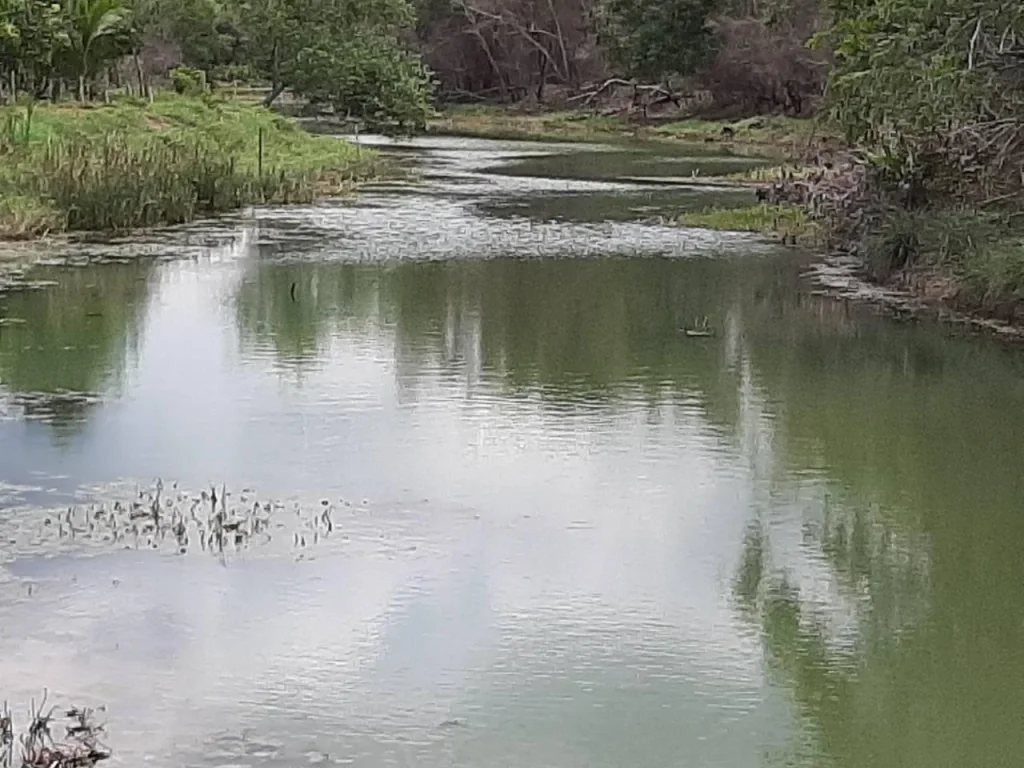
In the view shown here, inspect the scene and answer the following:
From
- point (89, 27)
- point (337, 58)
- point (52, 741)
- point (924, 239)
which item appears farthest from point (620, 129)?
point (52, 741)

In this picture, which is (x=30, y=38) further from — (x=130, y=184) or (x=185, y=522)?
(x=185, y=522)

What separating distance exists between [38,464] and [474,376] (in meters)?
2.92

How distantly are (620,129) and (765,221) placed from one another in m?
22.0

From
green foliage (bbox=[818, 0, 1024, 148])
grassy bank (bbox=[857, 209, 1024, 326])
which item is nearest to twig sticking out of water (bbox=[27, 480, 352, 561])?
green foliage (bbox=[818, 0, 1024, 148])

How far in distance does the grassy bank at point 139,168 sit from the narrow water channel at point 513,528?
2441 mm

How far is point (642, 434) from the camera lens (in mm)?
8023

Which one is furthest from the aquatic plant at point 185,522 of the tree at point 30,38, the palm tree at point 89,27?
the palm tree at point 89,27

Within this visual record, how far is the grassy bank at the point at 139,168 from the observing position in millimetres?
14875

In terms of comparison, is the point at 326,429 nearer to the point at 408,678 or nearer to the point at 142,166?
the point at 408,678

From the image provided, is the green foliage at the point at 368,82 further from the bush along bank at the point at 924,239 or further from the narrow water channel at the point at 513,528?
the narrow water channel at the point at 513,528

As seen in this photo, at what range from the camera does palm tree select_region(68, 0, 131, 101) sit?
20344 millimetres

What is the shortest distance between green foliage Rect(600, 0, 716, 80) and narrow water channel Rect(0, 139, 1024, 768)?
86.5 ft

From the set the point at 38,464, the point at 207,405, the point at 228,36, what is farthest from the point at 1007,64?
the point at 228,36

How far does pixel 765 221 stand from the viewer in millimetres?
17328
